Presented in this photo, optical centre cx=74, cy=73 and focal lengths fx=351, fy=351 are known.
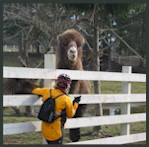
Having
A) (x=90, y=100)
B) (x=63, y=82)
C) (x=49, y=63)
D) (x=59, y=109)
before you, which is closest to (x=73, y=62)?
(x=90, y=100)

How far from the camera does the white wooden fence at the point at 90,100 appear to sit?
15.3 ft

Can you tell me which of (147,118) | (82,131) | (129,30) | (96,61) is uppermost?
(129,30)

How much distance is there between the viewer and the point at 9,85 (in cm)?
888

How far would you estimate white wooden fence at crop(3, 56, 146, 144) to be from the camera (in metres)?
4.66

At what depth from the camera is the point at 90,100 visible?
5.61 metres

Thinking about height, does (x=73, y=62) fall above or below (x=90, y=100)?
above

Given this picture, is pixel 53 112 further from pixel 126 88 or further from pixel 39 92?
pixel 126 88

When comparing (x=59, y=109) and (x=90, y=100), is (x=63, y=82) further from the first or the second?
(x=90, y=100)

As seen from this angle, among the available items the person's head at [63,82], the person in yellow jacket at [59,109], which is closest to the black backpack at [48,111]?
the person in yellow jacket at [59,109]

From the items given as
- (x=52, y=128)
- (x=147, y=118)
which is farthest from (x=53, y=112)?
(x=147, y=118)

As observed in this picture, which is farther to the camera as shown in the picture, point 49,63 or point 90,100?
point 90,100

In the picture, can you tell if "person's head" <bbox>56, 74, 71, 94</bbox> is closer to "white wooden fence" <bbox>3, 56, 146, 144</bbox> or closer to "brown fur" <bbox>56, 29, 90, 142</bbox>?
"white wooden fence" <bbox>3, 56, 146, 144</bbox>

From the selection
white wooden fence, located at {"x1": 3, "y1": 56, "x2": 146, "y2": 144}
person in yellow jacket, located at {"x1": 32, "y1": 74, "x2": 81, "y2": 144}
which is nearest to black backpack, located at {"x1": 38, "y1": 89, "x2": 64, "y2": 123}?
person in yellow jacket, located at {"x1": 32, "y1": 74, "x2": 81, "y2": 144}

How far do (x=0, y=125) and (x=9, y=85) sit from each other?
4406 mm
